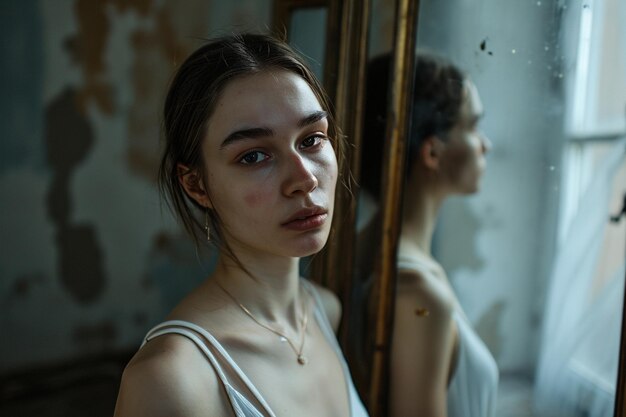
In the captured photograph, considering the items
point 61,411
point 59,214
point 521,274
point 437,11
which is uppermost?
point 437,11

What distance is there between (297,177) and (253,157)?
0.06m

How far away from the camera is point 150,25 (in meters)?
2.07

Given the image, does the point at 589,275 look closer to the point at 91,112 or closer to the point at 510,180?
the point at 510,180

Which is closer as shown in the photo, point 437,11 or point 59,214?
point 437,11

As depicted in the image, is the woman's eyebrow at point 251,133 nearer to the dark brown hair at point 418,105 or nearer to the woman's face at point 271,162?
the woman's face at point 271,162

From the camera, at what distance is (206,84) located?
756 mm

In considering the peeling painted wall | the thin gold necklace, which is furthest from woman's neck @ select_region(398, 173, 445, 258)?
the peeling painted wall

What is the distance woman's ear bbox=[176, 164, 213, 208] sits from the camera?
0.80 meters

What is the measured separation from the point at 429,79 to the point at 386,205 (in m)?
0.23

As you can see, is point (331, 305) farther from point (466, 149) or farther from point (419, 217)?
point (466, 149)

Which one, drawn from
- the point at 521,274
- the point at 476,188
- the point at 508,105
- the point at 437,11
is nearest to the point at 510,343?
the point at 521,274

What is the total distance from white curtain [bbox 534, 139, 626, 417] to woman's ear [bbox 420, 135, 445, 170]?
25cm

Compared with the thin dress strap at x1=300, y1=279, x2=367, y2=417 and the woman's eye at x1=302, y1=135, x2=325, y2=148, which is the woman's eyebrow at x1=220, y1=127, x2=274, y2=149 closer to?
the woman's eye at x1=302, y1=135, x2=325, y2=148

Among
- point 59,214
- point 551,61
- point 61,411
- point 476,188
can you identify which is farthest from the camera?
point 59,214
